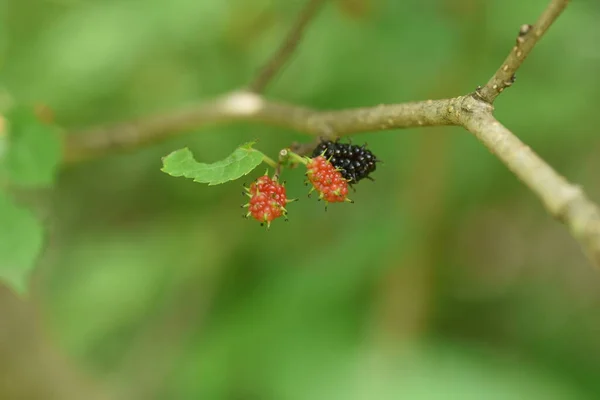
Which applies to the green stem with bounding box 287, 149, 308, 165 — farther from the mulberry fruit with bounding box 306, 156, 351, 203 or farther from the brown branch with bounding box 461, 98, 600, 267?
the brown branch with bounding box 461, 98, 600, 267

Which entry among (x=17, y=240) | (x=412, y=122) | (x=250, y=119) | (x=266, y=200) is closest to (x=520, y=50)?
(x=412, y=122)

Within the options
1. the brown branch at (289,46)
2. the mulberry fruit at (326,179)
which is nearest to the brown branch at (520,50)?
the mulberry fruit at (326,179)

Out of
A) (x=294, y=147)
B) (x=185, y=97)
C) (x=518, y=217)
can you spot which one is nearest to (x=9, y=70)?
(x=185, y=97)

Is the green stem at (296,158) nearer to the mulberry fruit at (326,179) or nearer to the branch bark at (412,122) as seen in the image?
the mulberry fruit at (326,179)

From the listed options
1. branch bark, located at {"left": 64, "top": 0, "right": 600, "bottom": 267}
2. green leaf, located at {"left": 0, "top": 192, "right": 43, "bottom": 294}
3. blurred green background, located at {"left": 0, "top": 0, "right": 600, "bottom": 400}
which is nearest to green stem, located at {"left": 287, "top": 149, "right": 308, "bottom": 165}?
branch bark, located at {"left": 64, "top": 0, "right": 600, "bottom": 267}

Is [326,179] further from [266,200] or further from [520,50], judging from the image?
[520,50]
